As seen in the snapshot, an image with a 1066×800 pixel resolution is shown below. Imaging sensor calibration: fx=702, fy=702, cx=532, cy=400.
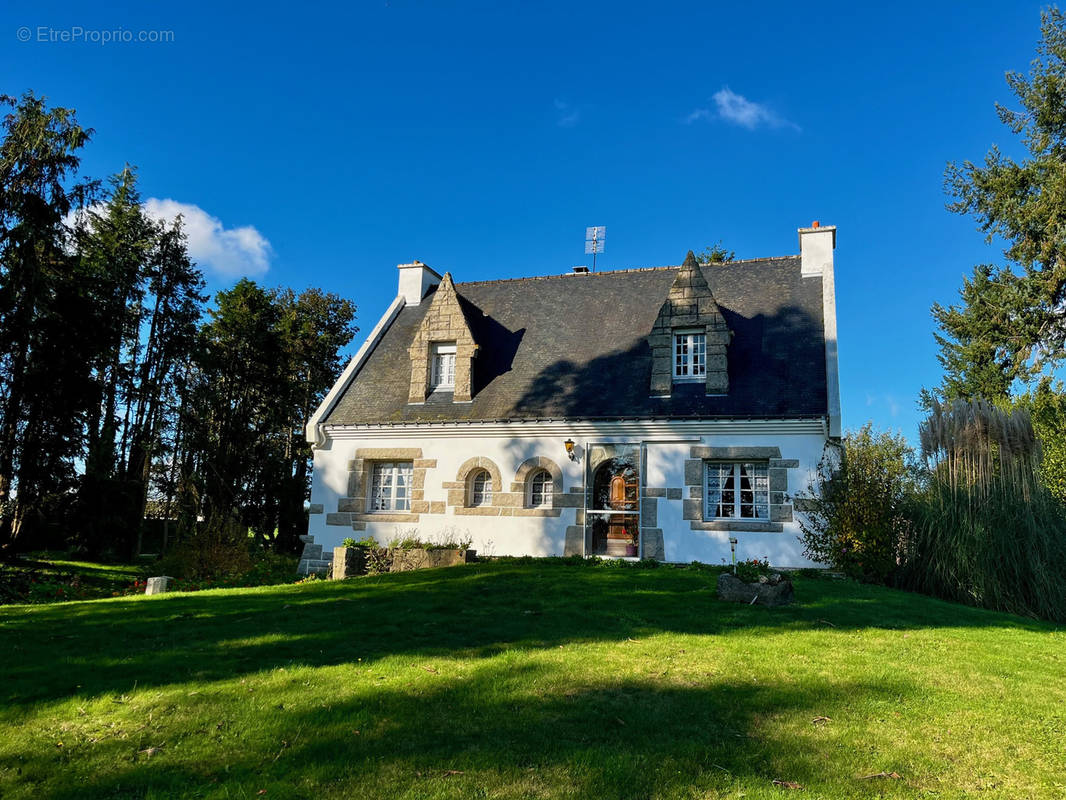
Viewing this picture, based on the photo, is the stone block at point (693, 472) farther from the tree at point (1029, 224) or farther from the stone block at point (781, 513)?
the tree at point (1029, 224)

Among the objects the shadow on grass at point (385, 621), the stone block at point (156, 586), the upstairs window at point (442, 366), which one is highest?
the upstairs window at point (442, 366)

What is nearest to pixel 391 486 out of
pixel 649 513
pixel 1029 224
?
pixel 649 513

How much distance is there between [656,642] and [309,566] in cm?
1152

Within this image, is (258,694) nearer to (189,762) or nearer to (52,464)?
(189,762)

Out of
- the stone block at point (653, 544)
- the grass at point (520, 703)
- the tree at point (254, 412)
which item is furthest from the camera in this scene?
the tree at point (254, 412)

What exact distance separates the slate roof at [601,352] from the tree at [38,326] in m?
7.75

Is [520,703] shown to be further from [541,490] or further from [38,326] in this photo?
[38,326]

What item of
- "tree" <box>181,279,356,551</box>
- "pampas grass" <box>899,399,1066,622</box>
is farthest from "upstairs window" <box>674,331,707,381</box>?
"tree" <box>181,279,356,551</box>

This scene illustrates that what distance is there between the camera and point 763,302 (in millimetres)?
17078

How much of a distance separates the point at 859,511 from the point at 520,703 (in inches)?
388

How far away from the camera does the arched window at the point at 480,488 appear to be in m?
16.3

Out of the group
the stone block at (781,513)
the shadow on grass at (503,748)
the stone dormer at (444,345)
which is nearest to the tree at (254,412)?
the stone dormer at (444,345)

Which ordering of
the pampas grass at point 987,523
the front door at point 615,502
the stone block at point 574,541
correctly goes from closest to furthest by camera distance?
the pampas grass at point 987,523
the stone block at point 574,541
the front door at point 615,502

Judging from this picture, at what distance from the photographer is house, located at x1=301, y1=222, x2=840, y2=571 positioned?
1451 cm
